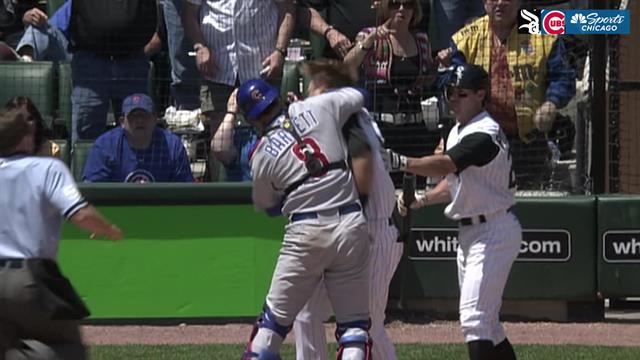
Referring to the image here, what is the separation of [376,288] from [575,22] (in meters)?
4.29

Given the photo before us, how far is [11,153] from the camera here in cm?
633

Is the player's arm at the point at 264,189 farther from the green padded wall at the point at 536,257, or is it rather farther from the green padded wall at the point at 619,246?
the green padded wall at the point at 619,246

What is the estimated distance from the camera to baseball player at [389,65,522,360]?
745cm

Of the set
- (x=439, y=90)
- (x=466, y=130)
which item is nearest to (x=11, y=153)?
(x=466, y=130)

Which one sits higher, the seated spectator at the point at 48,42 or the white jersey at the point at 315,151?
the seated spectator at the point at 48,42

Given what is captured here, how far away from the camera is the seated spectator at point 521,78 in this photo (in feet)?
34.9

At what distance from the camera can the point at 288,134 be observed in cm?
693

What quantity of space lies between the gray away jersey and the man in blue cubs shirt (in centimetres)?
399

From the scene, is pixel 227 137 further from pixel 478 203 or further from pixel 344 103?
pixel 344 103

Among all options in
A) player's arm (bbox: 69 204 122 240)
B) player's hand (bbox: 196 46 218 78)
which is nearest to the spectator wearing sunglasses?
player's hand (bbox: 196 46 218 78)

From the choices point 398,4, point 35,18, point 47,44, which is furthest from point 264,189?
point 47,44

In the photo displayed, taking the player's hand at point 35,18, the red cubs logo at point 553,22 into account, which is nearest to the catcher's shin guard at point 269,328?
the red cubs logo at point 553,22

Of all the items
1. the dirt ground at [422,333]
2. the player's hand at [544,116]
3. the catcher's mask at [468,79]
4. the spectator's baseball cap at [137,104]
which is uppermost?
the catcher's mask at [468,79]

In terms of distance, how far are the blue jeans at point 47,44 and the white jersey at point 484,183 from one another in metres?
4.91
